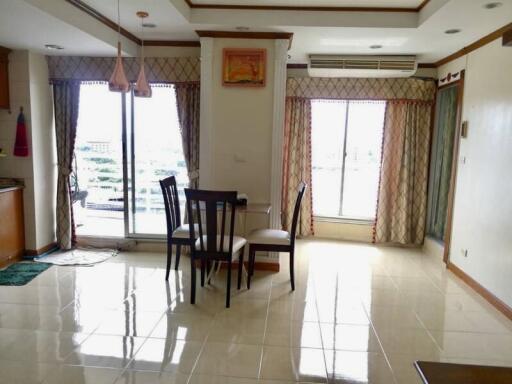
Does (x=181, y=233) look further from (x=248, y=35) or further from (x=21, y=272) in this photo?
(x=248, y=35)

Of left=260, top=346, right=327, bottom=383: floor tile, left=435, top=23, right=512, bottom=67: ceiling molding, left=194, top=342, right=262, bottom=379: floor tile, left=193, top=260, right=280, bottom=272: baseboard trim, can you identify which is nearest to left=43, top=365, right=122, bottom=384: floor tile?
left=194, top=342, right=262, bottom=379: floor tile

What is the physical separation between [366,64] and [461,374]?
419cm

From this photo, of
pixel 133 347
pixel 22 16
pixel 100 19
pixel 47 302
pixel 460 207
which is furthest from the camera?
pixel 460 207

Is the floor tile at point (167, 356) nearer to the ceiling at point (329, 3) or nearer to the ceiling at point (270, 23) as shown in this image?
the ceiling at point (270, 23)

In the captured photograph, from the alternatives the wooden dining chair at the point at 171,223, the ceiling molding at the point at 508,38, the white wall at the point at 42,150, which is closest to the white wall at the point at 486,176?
the ceiling molding at the point at 508,38

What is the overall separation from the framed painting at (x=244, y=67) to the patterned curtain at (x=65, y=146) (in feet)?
6.25

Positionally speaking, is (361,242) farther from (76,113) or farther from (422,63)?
(76,113)

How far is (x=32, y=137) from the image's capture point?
4.38m

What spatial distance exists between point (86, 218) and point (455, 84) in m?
4.97

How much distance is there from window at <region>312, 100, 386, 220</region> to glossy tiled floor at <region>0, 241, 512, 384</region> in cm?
160

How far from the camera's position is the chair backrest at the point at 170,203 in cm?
382

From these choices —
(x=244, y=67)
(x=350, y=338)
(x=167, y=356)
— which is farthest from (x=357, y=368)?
(x=244, y=67)

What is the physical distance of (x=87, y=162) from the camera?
491cm

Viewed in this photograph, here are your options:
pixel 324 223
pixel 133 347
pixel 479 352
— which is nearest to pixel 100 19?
pixel 133 347
